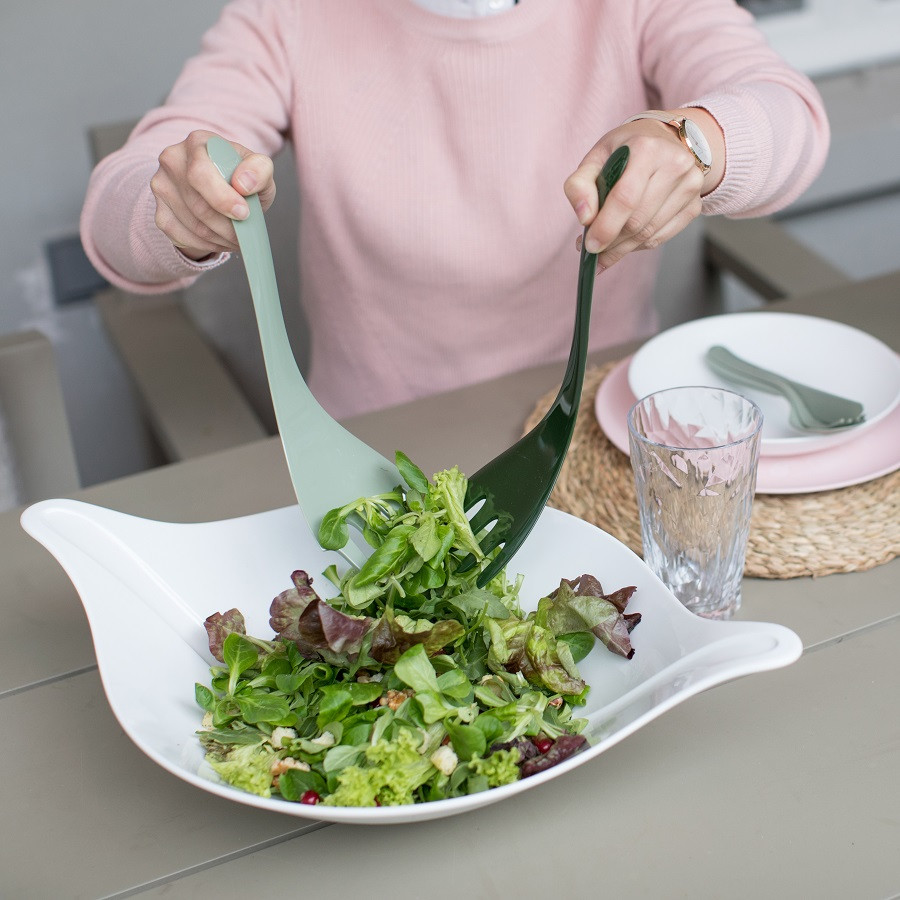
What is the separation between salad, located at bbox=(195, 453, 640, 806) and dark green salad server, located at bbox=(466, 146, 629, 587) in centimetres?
2

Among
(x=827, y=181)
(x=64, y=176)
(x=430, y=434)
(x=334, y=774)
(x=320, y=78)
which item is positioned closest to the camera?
(x=334, y=774)

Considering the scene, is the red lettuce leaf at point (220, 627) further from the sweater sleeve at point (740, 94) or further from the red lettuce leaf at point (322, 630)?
the sweater sleeve at point (740, 94)

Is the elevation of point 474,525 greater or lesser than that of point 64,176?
lesser

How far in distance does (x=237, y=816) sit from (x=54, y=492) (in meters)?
0.77

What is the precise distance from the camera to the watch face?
2.64 feet

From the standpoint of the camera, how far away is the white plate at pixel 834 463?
0.81 meters

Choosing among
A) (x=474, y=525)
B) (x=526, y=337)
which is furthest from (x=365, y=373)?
(x=474, y=525)

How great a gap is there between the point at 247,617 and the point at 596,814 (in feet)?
0.85

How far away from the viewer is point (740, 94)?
0.93 m

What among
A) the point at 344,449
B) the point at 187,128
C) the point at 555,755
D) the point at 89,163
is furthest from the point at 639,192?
the point at 89,163

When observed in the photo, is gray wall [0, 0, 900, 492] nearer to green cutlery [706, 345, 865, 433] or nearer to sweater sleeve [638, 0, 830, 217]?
sweater sleeve [638, 0, 830, 217]

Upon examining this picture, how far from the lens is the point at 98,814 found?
24.5 inches

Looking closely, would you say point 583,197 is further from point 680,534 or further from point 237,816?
point 237,816

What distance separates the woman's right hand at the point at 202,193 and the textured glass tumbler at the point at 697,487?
291 mm
